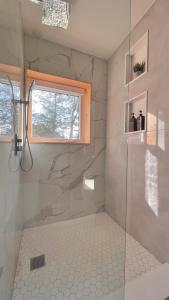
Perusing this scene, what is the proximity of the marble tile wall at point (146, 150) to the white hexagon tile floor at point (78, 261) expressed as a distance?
0.21m

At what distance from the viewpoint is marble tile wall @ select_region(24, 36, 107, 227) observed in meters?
1.71

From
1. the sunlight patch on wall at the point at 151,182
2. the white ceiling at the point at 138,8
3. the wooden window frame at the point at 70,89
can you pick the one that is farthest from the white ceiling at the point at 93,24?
the sunlight patch on wall at the point at 151,182

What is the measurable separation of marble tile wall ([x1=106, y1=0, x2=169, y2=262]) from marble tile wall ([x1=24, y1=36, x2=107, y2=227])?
13cm

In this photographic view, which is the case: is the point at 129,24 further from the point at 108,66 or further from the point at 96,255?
the point at 96,255

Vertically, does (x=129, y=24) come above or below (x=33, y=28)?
above

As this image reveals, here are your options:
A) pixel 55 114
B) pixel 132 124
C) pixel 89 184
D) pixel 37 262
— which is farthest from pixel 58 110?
pixel 37 262

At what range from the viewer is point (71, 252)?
4.70 feet

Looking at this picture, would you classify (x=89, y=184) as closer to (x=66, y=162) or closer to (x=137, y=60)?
(x=66, y=162)

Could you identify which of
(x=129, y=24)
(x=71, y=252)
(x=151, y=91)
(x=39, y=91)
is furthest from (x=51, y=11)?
(x=71, y=252)

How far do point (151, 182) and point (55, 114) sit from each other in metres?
1.27

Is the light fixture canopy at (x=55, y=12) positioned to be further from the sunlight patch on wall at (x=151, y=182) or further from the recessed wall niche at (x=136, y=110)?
the sunlight patch on wall at (x=151, y=182)

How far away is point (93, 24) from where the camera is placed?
1688mm

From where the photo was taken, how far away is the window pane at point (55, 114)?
1727 millimetres

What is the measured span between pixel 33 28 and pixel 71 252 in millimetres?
2236
